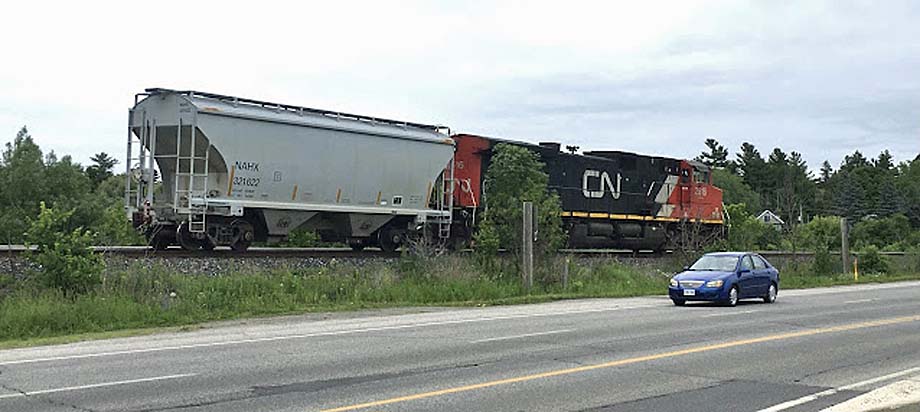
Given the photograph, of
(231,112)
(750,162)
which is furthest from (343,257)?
(750,162)

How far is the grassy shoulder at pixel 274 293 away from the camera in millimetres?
16109

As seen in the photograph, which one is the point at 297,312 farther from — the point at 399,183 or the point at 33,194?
the point at 33,194

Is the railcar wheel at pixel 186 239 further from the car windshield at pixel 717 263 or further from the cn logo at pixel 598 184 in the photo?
the cn logo at pixel 598 184

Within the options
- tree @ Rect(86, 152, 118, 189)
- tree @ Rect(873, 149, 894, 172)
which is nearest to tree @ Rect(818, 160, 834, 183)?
tree @ Rect(873, 149, 894, 172)

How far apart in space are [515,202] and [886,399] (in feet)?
57.7

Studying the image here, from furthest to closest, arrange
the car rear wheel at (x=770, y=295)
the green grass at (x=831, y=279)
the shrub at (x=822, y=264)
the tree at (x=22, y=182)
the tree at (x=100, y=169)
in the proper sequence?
the tree at (x=100, y=169) → the tree at (x=22, y=182) → the shrub at (x=822, y=264) → the green grass at (x=831, y=279) → the car rear wheel at (x=770, y=295)

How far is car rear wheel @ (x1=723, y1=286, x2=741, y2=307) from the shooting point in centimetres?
2143

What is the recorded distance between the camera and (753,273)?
74.0 ft

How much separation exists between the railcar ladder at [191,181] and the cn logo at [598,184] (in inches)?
563

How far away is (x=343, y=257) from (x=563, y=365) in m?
13.1

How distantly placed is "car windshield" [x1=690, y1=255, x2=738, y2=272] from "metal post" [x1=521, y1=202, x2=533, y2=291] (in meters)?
4.32

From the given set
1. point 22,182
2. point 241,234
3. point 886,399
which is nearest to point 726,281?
point 241,234

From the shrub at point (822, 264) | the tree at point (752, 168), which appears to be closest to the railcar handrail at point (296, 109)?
the shrub at point (822, 264)

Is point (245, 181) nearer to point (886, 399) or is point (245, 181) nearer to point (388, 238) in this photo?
point (388, 238)
